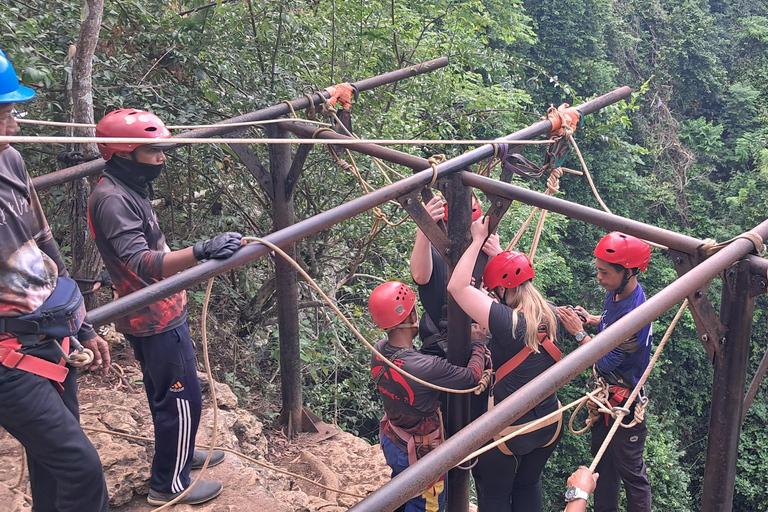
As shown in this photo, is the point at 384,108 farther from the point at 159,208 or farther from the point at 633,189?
the point at 633,189

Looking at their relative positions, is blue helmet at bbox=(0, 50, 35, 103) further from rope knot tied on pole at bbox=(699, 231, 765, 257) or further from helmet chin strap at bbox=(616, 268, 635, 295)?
helmet chin strap at bbox=(616, 268, 635, 295)

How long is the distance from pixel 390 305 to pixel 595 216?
0.98 m

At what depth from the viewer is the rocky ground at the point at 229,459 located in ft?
9.41

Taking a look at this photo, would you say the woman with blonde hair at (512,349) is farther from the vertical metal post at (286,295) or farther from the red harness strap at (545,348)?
the vertical metal post at (286,295)

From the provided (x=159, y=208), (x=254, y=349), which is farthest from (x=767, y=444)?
(x=159, y=208)

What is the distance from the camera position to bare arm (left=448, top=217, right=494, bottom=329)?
8.81 ft

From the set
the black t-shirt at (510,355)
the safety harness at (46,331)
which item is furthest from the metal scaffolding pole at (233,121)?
the black t-shirt at (510,355)

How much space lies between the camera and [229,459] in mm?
3320

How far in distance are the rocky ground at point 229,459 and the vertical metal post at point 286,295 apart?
29 cm

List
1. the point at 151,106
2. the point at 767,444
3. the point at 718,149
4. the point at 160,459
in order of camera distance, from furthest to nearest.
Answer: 1. the point at 718,149
2. the point at 767,444
3. the point at 151,106
4. the point at 160,459

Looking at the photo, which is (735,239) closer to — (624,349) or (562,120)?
(624,349)

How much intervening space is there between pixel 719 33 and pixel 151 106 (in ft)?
Result: 74.5

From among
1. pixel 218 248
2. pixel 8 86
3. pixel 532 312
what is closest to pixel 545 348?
pixel 532 312

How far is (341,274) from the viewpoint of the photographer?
6.64 meters
